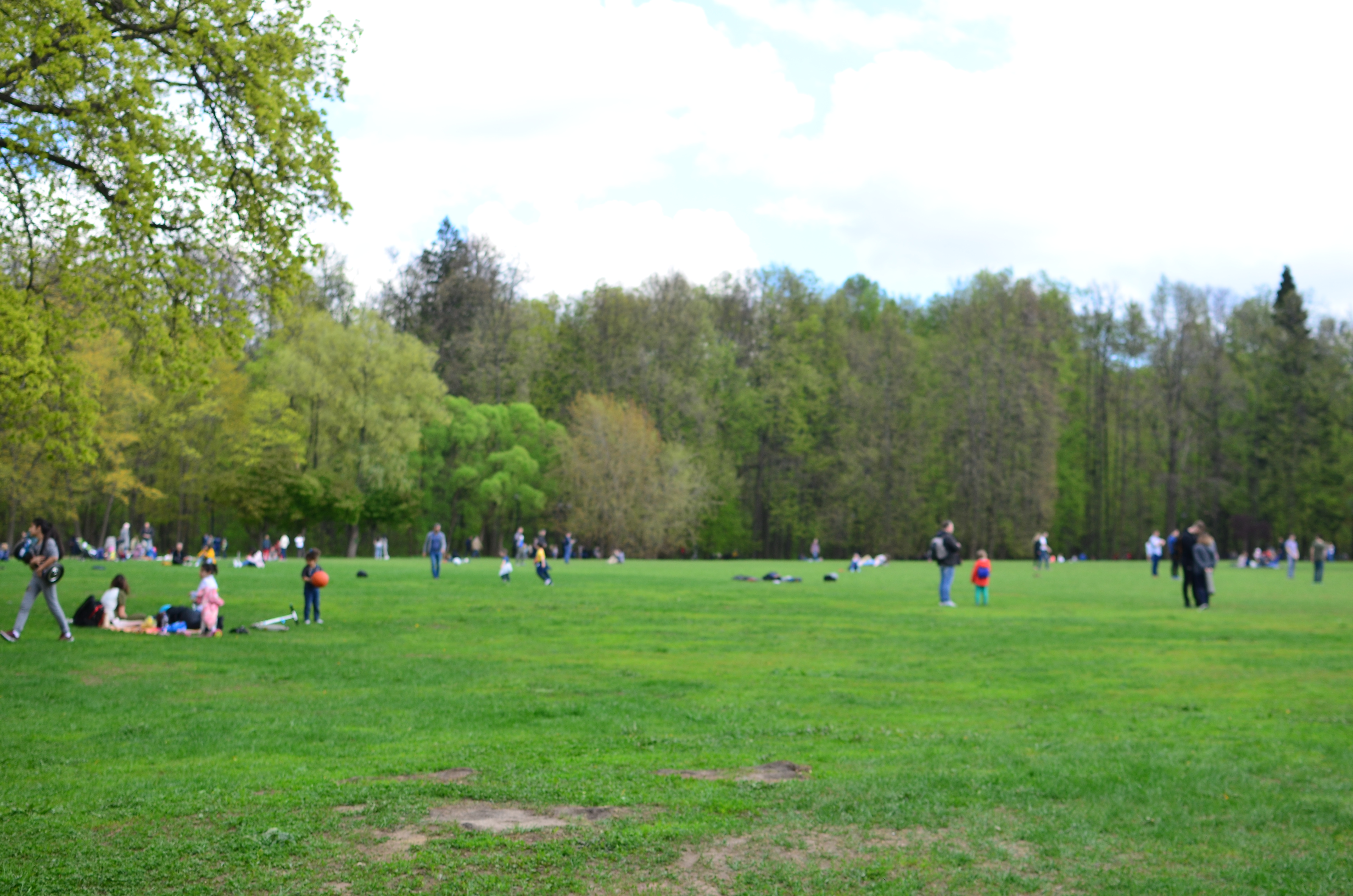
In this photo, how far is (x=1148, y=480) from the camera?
87.2 meters

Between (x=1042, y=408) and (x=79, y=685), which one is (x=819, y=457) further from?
(x=79, y=685)

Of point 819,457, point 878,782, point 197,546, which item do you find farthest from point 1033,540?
point 878,782

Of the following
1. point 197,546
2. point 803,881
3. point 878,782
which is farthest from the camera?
point 197,546

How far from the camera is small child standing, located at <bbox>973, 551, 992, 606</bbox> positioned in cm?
2722

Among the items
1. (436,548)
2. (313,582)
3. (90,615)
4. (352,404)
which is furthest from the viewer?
(352,404)

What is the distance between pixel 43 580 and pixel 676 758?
37.1ft

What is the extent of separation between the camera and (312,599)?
20.9m

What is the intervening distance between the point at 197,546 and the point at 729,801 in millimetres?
70198

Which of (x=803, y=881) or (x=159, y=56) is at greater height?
(x=159, y=56)

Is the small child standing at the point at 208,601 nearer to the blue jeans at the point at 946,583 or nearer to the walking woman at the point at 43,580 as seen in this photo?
the walking woman at the point at 43,580

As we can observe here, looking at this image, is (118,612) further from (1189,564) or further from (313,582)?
(1189,564)

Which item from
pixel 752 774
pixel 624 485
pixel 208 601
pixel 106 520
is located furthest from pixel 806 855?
pixel 624 485

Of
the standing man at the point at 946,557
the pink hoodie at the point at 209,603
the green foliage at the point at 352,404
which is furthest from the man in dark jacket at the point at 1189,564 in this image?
the green foliage at the point at 352,404

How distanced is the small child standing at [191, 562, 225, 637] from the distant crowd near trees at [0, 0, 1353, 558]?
2880 centimetres
